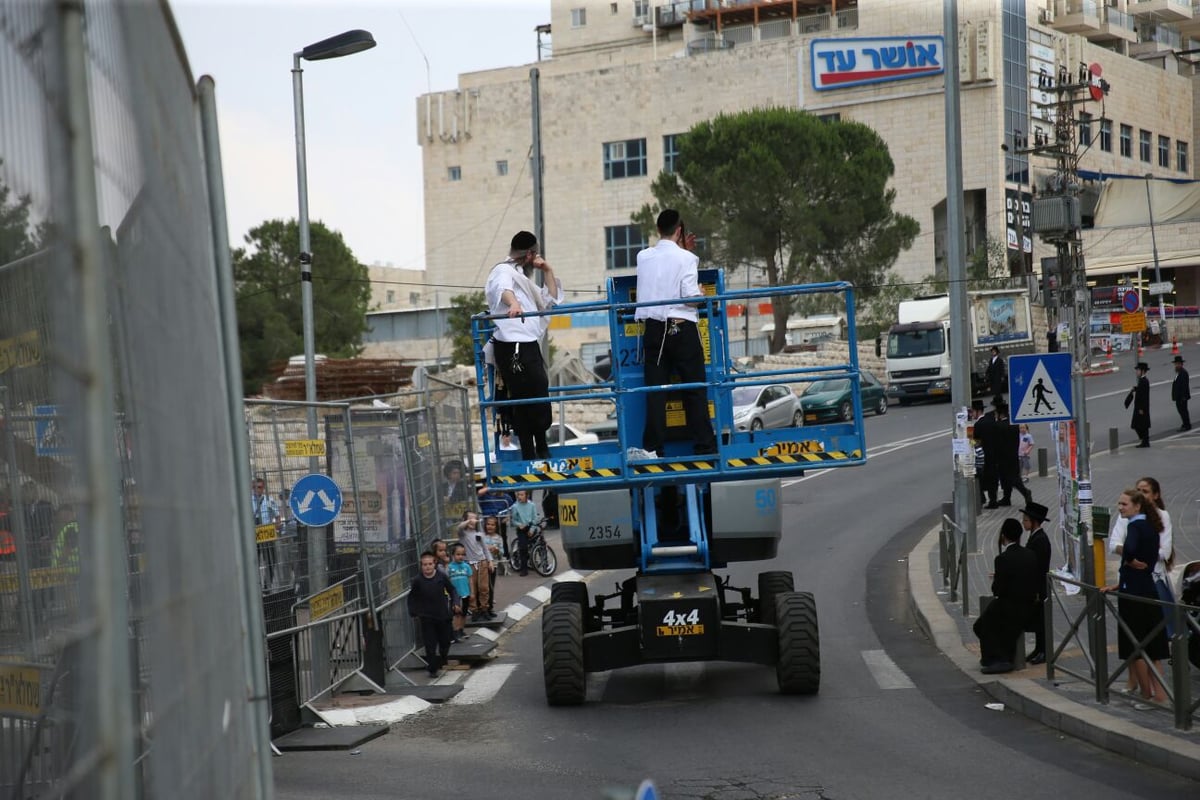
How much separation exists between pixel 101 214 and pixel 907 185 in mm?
76168

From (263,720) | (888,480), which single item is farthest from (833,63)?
(263,720)

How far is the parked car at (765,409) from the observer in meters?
34.6

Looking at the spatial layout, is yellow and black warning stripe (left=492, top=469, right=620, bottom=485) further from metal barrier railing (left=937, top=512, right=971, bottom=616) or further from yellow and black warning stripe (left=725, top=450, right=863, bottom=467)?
metal barrier railing (left=937, top=512, right=971, bottom=616)

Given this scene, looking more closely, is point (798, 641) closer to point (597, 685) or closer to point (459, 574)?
point (597, 685)

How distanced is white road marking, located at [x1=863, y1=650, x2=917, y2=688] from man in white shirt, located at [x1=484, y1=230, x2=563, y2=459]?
4.24 m

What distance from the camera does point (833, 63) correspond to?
77.2 metres


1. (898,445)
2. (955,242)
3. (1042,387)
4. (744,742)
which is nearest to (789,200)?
(898,445)

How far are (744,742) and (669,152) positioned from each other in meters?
73.9

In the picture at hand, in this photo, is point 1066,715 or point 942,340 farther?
point 942,340

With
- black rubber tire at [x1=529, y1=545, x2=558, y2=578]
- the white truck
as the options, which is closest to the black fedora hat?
black rubber tire at [x1=529, y1=545, x2=558, y2=578]

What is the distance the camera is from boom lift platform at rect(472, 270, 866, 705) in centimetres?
1161

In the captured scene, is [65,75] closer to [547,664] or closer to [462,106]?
[547,664]

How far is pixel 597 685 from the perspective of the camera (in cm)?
1416

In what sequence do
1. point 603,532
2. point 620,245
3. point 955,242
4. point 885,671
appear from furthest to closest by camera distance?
point 620,245, point 955,242, point 885,671, point 603,532
